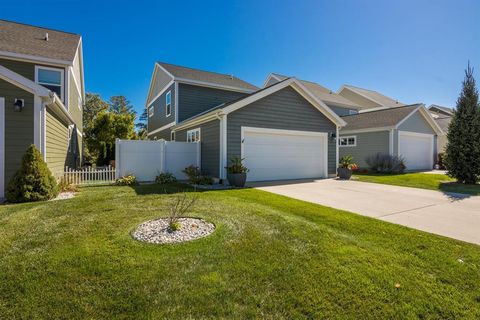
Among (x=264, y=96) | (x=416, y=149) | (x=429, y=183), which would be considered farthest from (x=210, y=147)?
(x=416, y=149)

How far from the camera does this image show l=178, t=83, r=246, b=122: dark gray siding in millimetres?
15844

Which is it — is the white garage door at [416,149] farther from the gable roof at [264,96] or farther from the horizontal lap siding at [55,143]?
the horizontal lap siding at [55,143]

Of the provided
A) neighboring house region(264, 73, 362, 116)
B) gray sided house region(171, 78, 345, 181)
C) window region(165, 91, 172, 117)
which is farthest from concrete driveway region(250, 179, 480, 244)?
neighboring house region(264, 73, 362, 116)

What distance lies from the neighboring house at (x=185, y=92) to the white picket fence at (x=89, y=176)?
19.7 ft

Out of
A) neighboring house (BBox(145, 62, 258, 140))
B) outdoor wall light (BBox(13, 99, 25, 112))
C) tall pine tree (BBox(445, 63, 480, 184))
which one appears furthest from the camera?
neighboring house (BBox(145, 62, 258, 140))

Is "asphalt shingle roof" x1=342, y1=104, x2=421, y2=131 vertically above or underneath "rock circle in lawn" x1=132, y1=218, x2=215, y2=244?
above

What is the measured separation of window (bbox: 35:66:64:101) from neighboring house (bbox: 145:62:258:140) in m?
5.95

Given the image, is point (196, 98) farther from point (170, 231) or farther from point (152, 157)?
point (170, 231)

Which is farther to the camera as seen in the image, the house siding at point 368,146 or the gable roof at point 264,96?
the house siding at point 368,146

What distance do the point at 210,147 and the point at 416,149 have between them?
16.7 m

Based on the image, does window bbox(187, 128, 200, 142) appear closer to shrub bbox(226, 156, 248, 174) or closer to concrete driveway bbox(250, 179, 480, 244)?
shrub bbox(226, 156, 248, 174)

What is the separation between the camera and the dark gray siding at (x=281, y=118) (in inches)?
425

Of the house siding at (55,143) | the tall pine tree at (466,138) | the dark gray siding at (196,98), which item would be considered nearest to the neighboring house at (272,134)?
the dark gray siding at (196,98)

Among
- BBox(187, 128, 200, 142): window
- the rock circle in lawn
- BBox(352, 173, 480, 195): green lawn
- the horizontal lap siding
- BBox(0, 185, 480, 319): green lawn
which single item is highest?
BBox(187, 128, 200, 142): window
